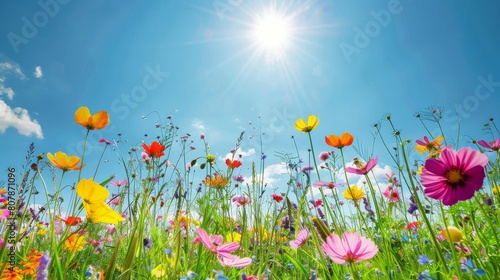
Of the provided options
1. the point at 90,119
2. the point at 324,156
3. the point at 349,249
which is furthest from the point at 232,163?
the point at 349,249

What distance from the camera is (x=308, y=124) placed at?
1.70 metres

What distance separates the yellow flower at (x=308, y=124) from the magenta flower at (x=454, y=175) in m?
0.95

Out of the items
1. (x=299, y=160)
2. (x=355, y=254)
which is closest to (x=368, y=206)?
(x=299, y=160)

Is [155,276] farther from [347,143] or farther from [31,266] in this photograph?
[347,143]

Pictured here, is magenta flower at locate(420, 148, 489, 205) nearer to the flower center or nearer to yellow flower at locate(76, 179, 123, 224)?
the flower center

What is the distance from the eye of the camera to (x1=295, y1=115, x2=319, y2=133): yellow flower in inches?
65.5

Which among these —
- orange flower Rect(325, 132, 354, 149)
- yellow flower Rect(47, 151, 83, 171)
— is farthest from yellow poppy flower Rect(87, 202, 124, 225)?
orange flower Rect(325, 132, 354, 149)

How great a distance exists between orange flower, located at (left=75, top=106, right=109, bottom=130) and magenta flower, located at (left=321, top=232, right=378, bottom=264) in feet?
3.15

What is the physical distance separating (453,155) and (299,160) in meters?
1.74

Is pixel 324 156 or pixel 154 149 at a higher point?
pixel 324 156

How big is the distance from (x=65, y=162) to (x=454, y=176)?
118 centimetres

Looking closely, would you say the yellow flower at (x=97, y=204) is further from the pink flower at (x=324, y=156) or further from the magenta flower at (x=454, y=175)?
the pink flower at (x=324, y=156)

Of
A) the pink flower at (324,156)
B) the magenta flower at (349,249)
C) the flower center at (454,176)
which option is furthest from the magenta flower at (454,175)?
the pink flower at (324,156)

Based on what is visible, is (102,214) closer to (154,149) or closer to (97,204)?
(97,204)
